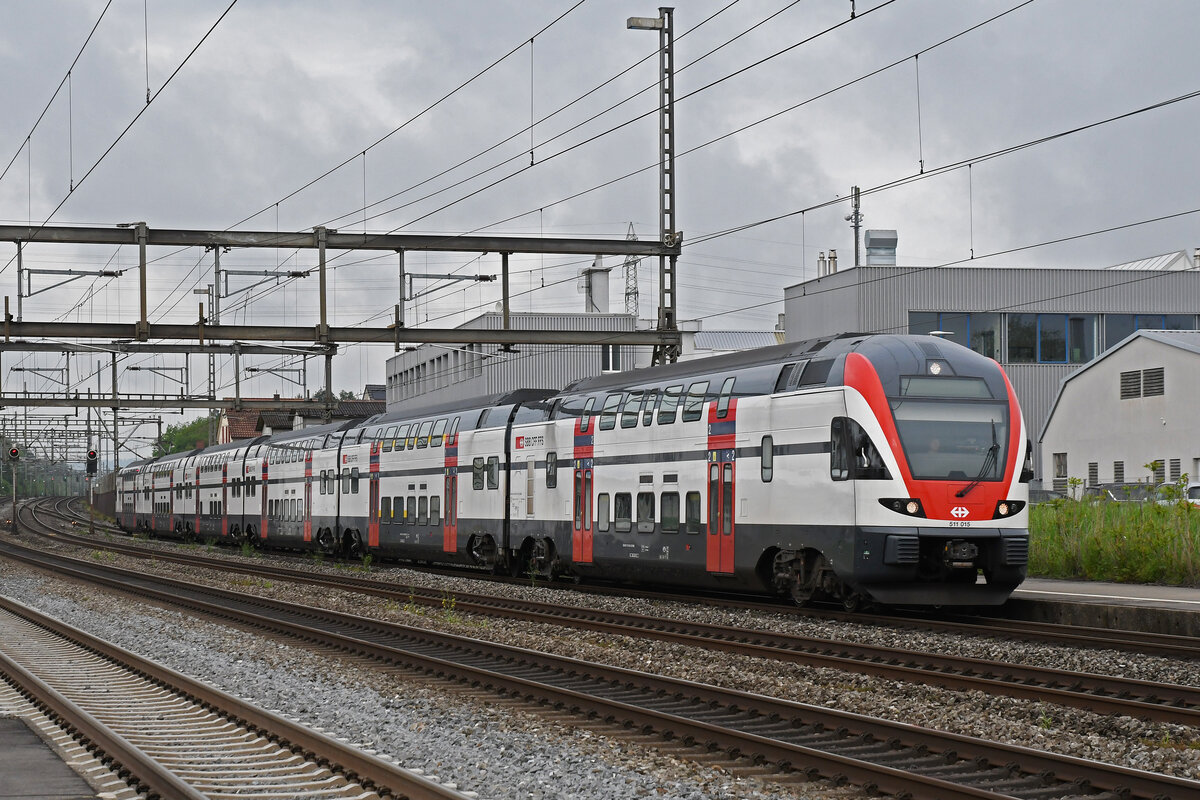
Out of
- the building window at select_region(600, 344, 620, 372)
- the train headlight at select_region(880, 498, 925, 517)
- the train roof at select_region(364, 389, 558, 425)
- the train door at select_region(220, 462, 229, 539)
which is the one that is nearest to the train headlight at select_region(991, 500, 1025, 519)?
the train headlight at select_region(880, 498, 925, 517)

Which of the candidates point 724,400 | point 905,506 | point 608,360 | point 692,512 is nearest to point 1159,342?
point 608,360

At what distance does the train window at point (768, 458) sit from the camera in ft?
62.2

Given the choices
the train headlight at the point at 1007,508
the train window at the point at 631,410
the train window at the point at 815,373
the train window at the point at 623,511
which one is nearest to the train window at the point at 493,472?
the train window at the point at 623,511

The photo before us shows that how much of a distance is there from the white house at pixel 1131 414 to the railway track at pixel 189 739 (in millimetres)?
38705

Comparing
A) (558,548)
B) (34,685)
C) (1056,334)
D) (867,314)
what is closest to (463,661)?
(34,685)

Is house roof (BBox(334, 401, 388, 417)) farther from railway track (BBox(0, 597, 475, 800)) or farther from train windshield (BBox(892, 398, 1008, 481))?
railway track (BBox(0, 597, 475, 800))

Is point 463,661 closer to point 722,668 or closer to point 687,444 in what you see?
point 722,668

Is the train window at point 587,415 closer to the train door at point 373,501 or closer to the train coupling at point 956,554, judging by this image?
the train coupling at point 956,554

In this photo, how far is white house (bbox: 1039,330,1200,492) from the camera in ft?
156

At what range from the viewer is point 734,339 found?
290ft

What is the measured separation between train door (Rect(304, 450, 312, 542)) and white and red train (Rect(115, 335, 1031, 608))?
1013 centimetres

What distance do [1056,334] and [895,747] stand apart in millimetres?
53478

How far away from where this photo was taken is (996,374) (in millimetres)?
18375

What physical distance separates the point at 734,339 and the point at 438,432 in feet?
190
